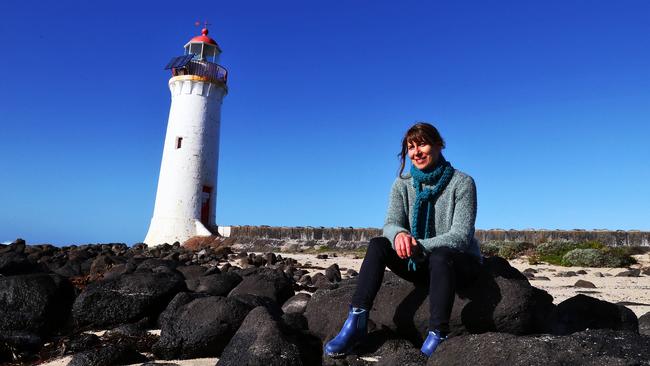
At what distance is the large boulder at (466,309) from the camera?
355cm

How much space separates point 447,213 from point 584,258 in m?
10.7

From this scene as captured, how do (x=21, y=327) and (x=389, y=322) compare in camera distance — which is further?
(x=21, y=327)

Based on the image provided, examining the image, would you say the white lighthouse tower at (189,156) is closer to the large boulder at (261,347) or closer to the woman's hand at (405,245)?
A: the large boulder at (261,347)

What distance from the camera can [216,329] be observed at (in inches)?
161

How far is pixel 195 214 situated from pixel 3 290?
46.8 ft

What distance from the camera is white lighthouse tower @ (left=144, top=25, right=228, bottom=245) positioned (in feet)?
63.5

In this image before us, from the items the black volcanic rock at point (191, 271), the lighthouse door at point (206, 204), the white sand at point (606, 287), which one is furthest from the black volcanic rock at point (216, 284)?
the lighthouse door at point (206, 204)

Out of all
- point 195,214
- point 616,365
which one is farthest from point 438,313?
point 195,214

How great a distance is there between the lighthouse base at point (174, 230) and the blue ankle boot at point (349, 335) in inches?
652

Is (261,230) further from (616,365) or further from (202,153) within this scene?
(616,365)

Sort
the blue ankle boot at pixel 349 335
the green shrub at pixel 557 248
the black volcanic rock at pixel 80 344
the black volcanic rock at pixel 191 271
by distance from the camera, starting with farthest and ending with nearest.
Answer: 1. the green shrub at pixel 557 248
2. the black volcanic rock at pixel 191 271
3. the black volcanic rock at pixel 80 344
4. the blue ankle boot at pixel 349 335

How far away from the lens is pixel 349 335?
3.38 m

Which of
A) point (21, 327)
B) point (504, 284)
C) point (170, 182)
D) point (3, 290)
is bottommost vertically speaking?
point (21, 327)

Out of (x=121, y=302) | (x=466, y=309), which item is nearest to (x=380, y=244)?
(x=466, y=309)
